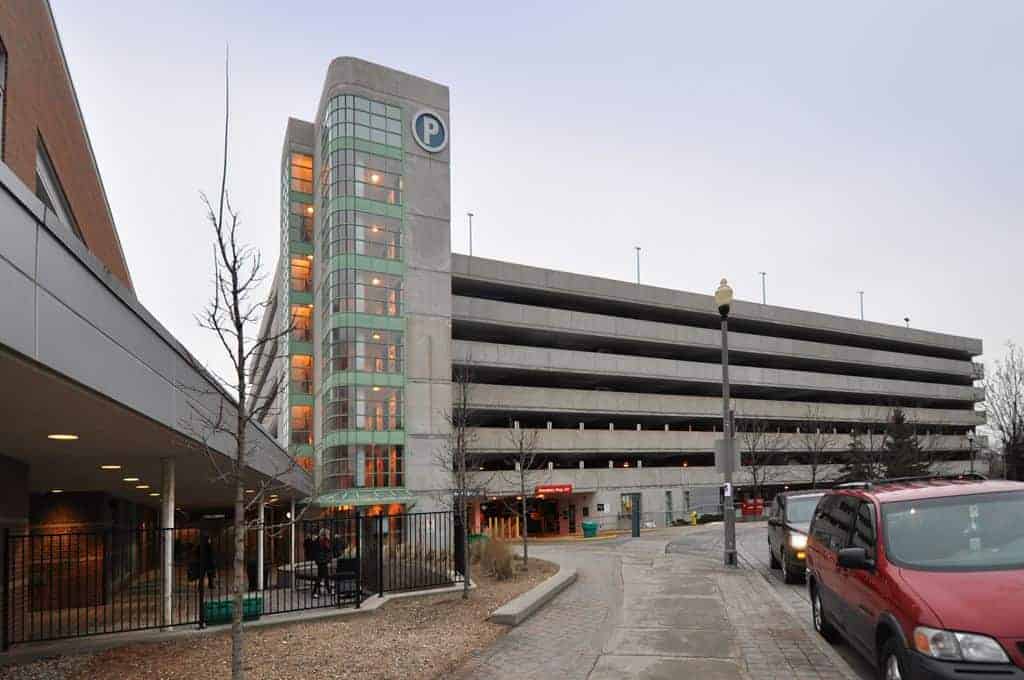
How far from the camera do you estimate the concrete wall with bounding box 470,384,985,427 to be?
5231 centimetres

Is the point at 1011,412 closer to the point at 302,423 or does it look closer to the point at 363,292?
the point at 363,292

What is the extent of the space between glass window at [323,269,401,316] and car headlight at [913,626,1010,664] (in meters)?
43.7

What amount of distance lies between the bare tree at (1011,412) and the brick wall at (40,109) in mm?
29470

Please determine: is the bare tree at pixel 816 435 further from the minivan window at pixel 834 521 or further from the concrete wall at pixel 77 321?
the concrete wall at pixel 77 321

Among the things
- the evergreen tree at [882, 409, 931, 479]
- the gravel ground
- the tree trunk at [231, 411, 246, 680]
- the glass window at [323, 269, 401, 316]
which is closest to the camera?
the tree trunk at [231, 411, 246, 680]

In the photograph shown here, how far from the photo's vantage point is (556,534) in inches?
2282

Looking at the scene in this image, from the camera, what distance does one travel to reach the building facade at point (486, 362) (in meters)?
48.0

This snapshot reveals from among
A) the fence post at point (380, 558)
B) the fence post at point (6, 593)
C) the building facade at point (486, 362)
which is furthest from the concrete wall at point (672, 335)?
the fence post at point (6, 593)

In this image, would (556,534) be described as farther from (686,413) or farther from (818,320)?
(818,320)

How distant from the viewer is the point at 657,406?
59188mm

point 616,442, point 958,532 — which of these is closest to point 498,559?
point 958,532

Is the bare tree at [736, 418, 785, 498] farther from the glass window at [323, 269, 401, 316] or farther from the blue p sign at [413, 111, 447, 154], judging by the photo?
the blue p sign at [413, 111, 447, 154]

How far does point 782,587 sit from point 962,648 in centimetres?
999

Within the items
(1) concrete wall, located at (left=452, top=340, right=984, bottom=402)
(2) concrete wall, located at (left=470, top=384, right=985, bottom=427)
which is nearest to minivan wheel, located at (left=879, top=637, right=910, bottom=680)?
(2) concrete wall, located at (left=470, top=384, right=985, bottom=427)
